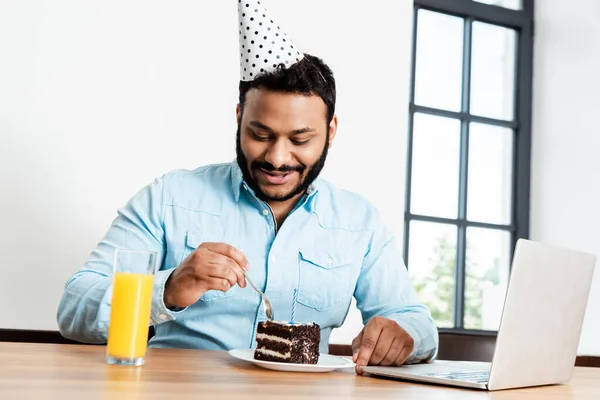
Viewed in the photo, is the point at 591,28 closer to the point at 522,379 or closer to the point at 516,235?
the point at 516,235

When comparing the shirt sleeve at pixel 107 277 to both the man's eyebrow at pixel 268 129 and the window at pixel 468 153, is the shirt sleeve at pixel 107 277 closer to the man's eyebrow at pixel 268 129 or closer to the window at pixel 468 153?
the man's eyebrow at pixel 268 129

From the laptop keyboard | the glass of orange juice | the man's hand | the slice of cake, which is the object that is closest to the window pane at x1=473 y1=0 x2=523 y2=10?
the man's hand

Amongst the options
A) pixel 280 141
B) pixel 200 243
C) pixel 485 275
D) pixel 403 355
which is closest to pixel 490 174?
pixel 485 275

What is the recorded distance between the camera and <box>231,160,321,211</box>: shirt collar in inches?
68.6

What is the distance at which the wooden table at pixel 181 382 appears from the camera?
0.81m

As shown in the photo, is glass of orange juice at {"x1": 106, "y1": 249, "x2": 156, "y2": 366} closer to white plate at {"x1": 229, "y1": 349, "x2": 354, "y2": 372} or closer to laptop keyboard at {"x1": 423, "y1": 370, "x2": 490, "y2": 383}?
white plate at {"x1": 229, "y1": 349, "x2": 354, "y2": 372}

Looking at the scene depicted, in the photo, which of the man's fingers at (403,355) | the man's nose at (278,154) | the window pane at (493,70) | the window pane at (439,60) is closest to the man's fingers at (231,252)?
the man's fingers at (403,355)

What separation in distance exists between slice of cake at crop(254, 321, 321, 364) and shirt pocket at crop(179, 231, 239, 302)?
0.46m

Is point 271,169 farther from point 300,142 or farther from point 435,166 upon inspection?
point 435,166

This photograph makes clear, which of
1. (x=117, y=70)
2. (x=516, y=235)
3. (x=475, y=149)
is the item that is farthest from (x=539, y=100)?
(x=117, y=70)

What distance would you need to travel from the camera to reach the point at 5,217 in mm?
2133

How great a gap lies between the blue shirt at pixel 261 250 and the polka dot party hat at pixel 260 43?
0.26 metres

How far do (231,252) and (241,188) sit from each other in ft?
1.87

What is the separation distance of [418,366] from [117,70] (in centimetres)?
143
